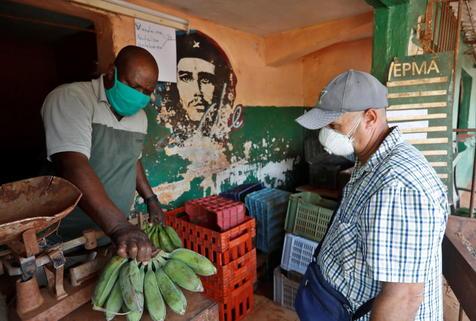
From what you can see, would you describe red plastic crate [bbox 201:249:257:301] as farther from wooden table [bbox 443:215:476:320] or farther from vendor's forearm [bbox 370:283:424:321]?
vendor's forearm [bbox 370:283:424:321]

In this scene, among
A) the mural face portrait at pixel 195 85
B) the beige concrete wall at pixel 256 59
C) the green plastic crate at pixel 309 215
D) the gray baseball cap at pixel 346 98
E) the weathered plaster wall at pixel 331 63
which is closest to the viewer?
the gray baseball cap at pixel 346 98

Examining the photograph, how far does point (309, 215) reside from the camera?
292 centimetres

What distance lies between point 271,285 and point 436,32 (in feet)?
10.7

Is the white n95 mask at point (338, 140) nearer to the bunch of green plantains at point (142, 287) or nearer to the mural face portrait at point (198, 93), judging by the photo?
the bunch of green plantains at point (142, 287)

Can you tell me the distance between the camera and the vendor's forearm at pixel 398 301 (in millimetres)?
953

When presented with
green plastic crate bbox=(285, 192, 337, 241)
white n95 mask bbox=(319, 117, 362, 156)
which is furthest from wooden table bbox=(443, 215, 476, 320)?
green plastic crate bbox=(285, 192, 337, 241)

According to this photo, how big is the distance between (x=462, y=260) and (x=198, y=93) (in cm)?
272

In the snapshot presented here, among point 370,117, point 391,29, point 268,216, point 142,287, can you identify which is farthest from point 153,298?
point 391,29

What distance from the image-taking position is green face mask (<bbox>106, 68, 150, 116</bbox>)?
1587 millimetres

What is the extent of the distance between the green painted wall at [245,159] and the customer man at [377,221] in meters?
1.94

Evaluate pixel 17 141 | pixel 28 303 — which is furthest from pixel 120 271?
pixel 17 141

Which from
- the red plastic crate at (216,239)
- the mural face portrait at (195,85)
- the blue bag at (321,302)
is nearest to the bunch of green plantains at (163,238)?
the blue bag at (321,302)

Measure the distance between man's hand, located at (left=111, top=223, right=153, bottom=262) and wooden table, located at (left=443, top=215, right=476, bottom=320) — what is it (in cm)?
139

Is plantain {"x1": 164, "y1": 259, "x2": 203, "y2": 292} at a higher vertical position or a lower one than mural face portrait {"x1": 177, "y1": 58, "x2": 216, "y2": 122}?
lower
